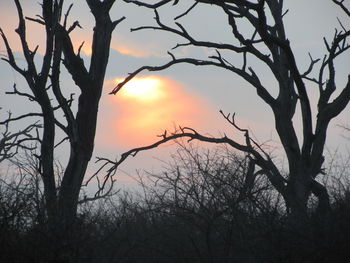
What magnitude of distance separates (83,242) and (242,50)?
3.94 meters

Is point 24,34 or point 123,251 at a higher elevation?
point 24,34

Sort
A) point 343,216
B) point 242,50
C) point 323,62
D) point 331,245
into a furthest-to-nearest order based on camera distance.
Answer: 1. point 323,62
2. point 242,50
3. point 343,216
4. point 331,245

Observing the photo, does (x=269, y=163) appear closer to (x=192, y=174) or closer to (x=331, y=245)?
(x=192, y=174)

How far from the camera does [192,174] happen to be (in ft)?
34.3

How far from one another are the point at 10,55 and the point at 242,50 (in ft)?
14.7

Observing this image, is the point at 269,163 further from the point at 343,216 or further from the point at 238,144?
the point at 343,216

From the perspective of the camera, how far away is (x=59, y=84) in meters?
11.4

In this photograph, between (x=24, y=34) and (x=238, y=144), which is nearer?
(x=238, y=144)

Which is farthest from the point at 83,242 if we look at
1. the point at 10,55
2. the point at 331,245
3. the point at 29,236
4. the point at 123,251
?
the point at 10,55

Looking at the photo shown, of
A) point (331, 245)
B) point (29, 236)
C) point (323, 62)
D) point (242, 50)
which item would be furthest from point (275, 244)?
point (323, 62)

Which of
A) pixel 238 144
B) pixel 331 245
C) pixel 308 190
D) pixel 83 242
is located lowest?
pixel 331 245

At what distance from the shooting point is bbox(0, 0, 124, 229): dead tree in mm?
11109

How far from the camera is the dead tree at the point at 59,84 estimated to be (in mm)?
11109

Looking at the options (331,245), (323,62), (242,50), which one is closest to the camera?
(331,245)
